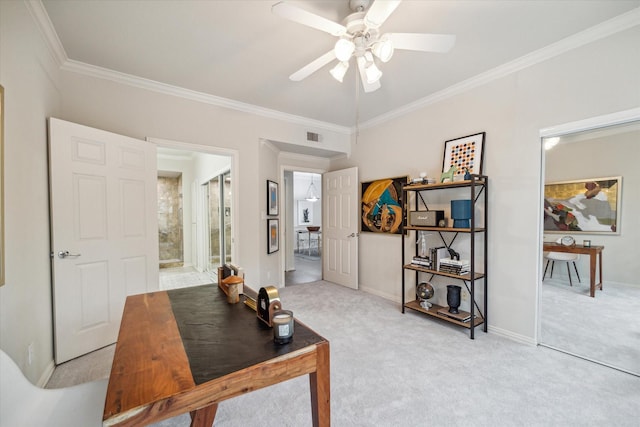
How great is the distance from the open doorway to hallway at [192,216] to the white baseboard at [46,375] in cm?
246

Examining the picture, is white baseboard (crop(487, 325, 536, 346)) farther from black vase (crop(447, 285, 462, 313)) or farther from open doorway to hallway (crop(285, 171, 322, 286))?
open doorway to hallway (crop(285, 171, 322, 286))

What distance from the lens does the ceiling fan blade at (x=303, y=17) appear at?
138 centimetres

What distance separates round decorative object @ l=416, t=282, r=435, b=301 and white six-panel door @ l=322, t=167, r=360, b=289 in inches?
50.1

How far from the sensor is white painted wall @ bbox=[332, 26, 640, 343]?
6.98 ft

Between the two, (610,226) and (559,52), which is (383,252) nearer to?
(610,226)

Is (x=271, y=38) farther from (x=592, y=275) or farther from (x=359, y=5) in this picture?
(x=592, y=275)

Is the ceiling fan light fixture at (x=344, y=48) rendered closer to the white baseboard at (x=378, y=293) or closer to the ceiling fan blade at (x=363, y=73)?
the ceiling fan blade at (x=363, y=73)

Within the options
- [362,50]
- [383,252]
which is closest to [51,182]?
[362,50]

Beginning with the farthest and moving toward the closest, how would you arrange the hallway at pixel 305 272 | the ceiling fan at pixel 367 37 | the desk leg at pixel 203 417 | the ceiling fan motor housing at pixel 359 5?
the hallway at pixel 305 272 → the ceiling fan motor housing at pixel 359 5 → the ceiling fan at pixel 367 37 → the desk leg at pixel 203 417

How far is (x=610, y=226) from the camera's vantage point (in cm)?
236

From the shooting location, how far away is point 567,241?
2.66 m

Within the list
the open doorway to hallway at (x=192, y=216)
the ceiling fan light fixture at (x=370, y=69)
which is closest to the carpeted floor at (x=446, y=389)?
the ceiling fan light fixture at (x=370, y=69)

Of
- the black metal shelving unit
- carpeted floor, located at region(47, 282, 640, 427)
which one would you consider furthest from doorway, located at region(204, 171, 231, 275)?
the black metal shelving unit

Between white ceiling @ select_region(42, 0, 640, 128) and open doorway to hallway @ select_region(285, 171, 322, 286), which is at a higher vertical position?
white ceiling @ select_region(42, 0, 640, 128)
